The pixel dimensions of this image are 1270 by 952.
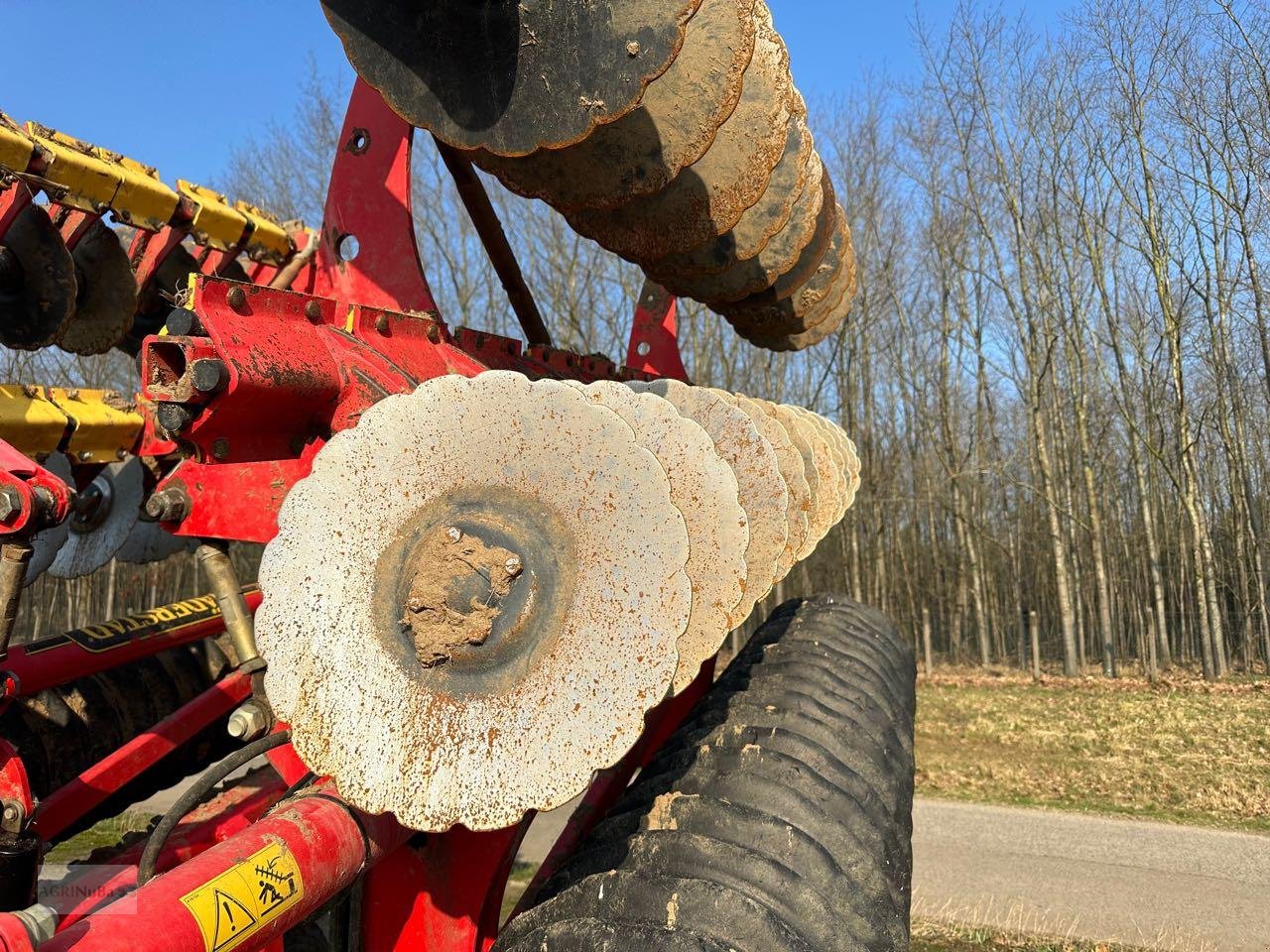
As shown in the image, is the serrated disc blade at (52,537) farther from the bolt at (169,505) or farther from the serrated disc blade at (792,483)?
the serrated disc blade at (792,483)

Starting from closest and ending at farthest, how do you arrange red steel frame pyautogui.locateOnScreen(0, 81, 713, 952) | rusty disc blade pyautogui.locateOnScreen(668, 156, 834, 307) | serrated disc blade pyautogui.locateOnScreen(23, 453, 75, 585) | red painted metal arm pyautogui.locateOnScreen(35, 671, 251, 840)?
red steel frame pyautogui.locateOnScreen(0, 81, 713, 952)
red painted metal arm pyautogui.locateOnScreen(35, 671, 251, 840)
serrated disc blade pyautogui.locateOnScreen(23, 453, 75, 585)
rusty disc blade pyautogui.locateOnScreen(668, 156, 834, 307)

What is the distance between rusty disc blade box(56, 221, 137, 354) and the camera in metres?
3.21

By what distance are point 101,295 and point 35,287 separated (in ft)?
1.87

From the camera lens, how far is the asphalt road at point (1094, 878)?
494cm

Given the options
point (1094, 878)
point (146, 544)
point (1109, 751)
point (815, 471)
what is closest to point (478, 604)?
point (815, 471)

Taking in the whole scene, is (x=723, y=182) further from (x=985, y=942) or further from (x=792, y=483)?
(x=985, y=942)

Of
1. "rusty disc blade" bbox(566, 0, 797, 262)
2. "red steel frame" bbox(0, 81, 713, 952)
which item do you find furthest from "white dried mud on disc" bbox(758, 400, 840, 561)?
"red steel frame" bbox(0, 81, 713, 952)

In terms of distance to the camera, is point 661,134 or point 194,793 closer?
point 194,793

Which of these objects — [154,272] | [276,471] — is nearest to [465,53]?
[276,471]

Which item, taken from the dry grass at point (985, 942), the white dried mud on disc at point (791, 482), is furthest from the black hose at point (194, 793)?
the dry grass at point (985, 942)

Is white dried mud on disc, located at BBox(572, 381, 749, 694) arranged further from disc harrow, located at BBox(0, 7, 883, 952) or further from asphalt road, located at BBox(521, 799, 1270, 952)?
asphalt road, located at BBox(521, 799, 1270, 952)

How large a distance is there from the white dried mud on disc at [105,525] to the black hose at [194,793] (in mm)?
1812

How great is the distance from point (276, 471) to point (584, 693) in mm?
884

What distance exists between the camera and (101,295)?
327 cm
